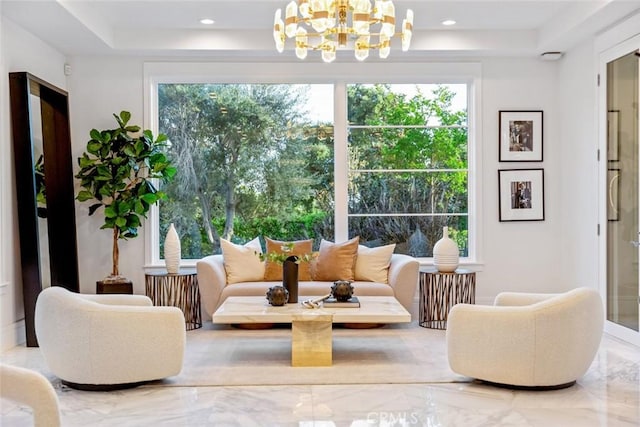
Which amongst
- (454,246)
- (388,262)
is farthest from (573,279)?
(388,262)

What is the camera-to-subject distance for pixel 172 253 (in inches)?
247

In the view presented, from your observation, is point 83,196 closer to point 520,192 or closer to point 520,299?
point 520,299

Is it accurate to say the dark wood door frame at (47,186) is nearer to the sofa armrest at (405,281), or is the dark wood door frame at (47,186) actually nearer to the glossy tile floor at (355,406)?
the glossy tile floor at (355,406)

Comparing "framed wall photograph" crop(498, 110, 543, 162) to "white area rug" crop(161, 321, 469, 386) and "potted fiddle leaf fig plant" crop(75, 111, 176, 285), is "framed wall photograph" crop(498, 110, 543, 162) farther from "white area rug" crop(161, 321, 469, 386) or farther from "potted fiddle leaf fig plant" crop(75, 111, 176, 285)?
"potted fiddle leaf fig plant" crop(75, 111, 176, 285)

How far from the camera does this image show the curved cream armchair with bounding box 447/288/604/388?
3.87m

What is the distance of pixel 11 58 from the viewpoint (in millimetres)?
5355

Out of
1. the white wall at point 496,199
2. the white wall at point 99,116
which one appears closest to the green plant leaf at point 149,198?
the white wall at point 99,116

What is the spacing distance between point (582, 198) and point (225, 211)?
144 inches

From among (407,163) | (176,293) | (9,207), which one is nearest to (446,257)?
(407,163)

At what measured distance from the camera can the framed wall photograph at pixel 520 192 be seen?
6891mm

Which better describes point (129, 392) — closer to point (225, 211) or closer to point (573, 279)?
point (225, 211)

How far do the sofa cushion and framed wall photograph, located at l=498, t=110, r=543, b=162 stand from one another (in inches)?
91.1

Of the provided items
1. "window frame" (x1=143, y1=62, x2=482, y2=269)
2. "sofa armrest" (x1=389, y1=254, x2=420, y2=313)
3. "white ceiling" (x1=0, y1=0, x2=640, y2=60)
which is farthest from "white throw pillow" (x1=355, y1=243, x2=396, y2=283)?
"white ceiling" (x1=0, y1=0, x2=640, y2=60)

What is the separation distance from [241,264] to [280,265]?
0.38m
